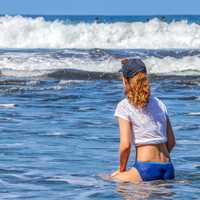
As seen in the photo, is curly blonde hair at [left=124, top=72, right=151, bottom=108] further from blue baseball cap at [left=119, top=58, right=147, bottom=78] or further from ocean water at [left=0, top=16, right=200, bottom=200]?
ocean water at [left=0, top=16, right=200, bottom=200]

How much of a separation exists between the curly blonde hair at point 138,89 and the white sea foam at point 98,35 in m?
34.3

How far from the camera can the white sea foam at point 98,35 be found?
43938mm

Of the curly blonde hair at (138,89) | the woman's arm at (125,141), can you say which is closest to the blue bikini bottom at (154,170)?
the woman's arm at (125,141)

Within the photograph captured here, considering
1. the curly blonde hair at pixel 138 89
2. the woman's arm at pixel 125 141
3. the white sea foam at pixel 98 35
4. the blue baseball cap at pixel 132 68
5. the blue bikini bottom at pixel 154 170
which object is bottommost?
the blue bikini bottom at pixel 154 170

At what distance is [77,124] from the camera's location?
1433cm

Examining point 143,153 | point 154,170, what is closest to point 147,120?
point 143,153

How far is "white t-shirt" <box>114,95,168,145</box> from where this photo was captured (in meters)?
8.75

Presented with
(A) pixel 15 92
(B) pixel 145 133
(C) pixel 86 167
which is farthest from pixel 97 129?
(A) pixel 15 92

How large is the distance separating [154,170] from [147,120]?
0.46 m

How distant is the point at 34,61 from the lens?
31125mm

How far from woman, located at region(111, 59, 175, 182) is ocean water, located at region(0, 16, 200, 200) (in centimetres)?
16

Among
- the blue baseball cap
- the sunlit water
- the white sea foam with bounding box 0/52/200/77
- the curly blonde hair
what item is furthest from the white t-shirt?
the white sea foam with bounding box 0/52/200/77

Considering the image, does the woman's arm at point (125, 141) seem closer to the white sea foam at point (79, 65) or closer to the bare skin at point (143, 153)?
the bare skin at point (143, 153)

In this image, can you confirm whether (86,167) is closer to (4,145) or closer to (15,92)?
(4,145)
